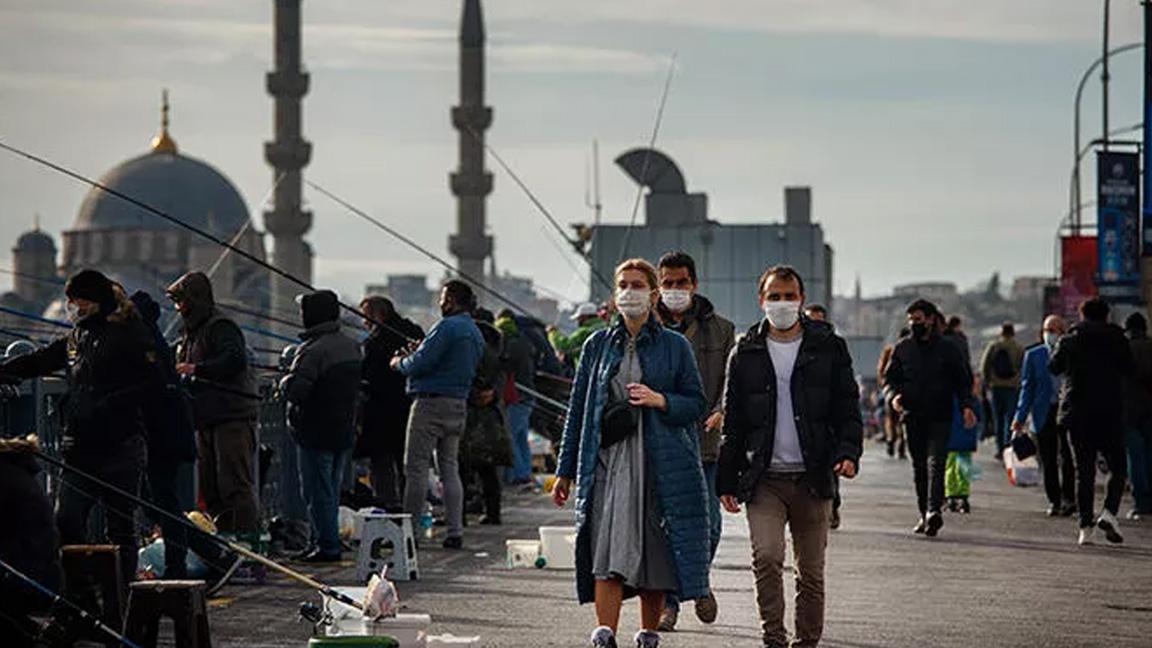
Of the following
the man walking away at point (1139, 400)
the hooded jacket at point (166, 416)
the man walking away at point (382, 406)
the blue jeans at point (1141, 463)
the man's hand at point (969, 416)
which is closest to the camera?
the hooded jacket at point (166, 416)

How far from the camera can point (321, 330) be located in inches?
730

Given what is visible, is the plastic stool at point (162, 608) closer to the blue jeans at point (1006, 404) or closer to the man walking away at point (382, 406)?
the man walking away at point (382, 406)

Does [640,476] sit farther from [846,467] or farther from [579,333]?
[579,333]

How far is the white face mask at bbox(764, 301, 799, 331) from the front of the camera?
1291cm

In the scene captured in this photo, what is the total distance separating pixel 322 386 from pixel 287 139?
123 m

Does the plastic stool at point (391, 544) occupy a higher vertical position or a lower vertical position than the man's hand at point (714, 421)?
lower

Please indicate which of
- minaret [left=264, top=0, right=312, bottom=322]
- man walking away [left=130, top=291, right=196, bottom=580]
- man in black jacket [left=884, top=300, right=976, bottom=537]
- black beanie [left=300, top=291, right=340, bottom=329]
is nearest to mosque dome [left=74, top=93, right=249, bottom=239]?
minaret [left=264, top=0, right=312, bottom=322]

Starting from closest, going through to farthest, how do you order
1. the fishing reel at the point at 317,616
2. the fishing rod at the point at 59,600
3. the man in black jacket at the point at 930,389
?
the fishing rod at the point at 59,600 < the fishing reel at the point at 317,616 < the man in black jacket at the point at 930,389

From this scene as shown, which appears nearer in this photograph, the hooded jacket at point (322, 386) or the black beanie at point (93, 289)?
the black beanie at point (93, 289)

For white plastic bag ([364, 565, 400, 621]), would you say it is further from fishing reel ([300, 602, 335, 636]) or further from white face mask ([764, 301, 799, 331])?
white face mask ([764, 301, 799, 331])

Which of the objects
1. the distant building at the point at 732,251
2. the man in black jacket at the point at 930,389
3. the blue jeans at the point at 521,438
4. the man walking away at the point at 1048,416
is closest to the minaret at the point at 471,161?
the distant building at the point at 732,251

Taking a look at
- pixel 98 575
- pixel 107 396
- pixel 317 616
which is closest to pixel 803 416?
pixel 317 616

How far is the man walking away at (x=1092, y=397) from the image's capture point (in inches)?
853

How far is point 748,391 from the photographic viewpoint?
42.5 ft
